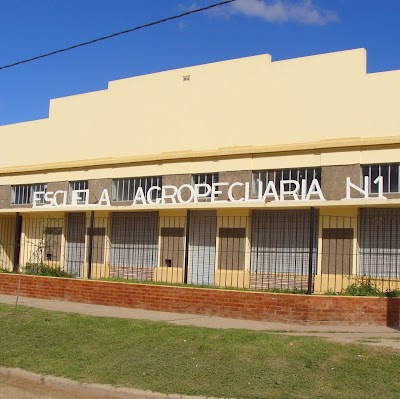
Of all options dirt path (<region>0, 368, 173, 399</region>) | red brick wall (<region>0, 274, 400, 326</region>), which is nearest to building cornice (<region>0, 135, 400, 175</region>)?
red brick wall (<region>0, 274, 400, 326</region>)

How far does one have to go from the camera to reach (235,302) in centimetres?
1234

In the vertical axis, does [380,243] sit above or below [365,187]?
below

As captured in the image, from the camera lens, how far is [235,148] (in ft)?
58.4

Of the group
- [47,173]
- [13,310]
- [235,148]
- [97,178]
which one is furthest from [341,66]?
[47,173]

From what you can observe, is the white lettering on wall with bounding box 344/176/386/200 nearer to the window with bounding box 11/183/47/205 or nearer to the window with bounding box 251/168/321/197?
the window with bounding box 251/168/321/197

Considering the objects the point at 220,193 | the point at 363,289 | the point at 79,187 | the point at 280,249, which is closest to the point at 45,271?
the point at 79,187

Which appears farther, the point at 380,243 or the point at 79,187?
the point at 79,187

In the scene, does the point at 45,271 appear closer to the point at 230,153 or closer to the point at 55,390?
the point at 230,153

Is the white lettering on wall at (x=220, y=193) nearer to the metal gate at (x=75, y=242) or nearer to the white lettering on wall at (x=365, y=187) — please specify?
the white lettering on wall at (x=365, y=187)

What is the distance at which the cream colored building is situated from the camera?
15.5 meters

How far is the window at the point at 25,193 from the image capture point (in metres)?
23.4

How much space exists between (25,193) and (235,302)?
14584 mm

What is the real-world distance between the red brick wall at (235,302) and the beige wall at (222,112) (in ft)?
19.7

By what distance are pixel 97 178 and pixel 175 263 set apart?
5.12m
